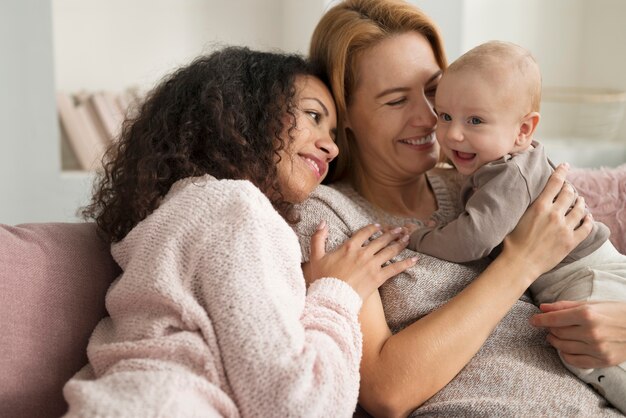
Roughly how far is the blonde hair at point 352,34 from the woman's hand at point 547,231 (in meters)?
0.49

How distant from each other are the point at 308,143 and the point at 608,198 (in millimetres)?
913

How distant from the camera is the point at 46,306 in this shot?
1524 mm

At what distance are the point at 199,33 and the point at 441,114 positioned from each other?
2385 millimetres

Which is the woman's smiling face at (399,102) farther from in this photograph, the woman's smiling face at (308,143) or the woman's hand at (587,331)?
the woman's hand at (587,331)

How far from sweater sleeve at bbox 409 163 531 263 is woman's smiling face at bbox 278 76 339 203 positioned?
0.95ft

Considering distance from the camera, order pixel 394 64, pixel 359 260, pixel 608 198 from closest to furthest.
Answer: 1. pixel 359 260
2. pixel 394 64
3. pixel 608 198

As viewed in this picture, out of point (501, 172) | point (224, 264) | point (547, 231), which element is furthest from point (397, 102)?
point (224, 264)

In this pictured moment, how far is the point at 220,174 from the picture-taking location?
160 centimetres

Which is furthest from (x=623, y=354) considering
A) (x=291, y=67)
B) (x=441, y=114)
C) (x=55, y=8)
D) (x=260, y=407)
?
(x=55, y=8)

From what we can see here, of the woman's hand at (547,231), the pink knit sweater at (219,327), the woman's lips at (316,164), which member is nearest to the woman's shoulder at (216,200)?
the pink knit sweater at (219,327)

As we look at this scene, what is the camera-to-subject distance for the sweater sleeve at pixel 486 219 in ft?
5.42

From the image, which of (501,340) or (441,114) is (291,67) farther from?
(501,340)

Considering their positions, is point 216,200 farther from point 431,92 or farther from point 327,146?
point 431,92

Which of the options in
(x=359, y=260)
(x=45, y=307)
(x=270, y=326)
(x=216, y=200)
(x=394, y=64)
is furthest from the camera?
(x=394, y=64)
